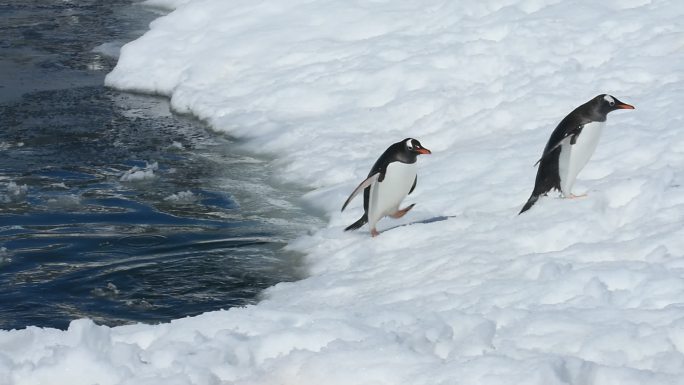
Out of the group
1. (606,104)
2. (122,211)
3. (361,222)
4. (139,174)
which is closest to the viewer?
(606,104)

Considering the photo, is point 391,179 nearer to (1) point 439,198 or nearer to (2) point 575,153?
(1) point 439,198

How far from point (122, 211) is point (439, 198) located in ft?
8.72

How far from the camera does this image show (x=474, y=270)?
6129 mm

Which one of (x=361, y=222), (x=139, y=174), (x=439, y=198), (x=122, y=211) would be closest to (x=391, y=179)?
(x=361, y=222)

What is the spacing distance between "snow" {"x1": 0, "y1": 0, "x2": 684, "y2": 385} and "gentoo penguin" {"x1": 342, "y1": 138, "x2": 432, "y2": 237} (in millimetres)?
184

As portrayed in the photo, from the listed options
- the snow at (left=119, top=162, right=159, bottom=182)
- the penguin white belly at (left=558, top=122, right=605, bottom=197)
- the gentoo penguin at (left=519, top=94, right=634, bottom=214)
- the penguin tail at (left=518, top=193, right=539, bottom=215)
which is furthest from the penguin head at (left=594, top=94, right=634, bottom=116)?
the snow at (left=119, top=162, right=159, bottom=182)

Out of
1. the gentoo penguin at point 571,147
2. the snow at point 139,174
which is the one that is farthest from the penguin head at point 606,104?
the snow at point 139,174

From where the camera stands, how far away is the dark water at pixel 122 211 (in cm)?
677

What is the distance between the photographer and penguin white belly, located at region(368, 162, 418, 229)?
7215mm

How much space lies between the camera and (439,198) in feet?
26.6

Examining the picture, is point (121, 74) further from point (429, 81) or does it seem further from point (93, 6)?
point (93, 6)

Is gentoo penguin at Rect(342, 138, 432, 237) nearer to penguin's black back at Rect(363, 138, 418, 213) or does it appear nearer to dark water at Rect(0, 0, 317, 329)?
penguin's black back at Rect(363, 138, 418, 213)

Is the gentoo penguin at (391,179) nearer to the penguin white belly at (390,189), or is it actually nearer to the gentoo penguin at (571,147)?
the penguin white belly at (390,189)

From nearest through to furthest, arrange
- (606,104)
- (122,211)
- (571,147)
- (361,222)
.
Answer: (571,147)
(606,104)
(361,222)
(122,211)
